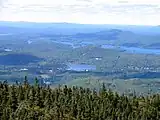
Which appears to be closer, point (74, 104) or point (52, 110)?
point (52, 110)

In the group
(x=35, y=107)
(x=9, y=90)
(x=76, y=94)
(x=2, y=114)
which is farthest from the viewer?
(x=76, y=94)

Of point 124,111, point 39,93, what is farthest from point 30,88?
point 124,111

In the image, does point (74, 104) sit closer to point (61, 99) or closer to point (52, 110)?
point (61, 99)

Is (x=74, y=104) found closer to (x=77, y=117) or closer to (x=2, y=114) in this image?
(x=77, y=117)

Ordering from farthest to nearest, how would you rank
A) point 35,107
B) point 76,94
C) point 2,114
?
point 76,94, point 35,107, point 2,114

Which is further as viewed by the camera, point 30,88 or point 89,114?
point 30,88

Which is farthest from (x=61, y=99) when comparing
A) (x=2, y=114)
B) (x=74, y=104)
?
(x=2, y=114)
